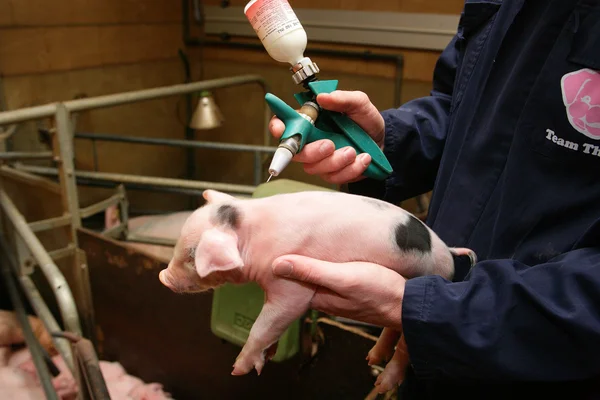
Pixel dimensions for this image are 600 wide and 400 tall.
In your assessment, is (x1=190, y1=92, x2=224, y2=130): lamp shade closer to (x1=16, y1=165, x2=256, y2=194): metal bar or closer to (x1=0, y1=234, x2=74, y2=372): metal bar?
(x1=16, y1=165, x2=256, y2=194): metal bar

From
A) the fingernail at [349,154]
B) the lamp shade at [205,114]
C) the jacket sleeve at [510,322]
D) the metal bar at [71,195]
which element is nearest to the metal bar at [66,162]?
the metal bar at [71,195]

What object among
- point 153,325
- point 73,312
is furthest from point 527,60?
point 153,325

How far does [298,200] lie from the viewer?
812 millimetres

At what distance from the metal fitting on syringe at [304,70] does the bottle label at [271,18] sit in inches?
2.3

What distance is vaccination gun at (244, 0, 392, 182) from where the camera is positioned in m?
0.73

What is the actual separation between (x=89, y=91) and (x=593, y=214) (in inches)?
114

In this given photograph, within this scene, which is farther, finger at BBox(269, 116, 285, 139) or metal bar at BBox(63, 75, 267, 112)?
metal bar at BBox(63, 75, 267, 112)

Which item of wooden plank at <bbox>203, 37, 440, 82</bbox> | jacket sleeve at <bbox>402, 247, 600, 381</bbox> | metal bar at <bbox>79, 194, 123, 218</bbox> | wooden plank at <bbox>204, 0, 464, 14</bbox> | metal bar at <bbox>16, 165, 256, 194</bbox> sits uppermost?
wooden plank at <bbox>204, 0, 464, 14</bbox>

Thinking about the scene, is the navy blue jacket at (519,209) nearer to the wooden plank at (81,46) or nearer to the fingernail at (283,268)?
the fingernail at (283,268)

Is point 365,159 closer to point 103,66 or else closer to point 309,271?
point 309,271

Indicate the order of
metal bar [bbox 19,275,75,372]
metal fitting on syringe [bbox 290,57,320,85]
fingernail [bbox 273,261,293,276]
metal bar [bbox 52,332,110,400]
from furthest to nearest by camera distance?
metal bar [bbox 19,275,75,372] < metal bar [bbox 52,332,110,400] < metal fitting on syringe [bbox 290,57,320,85] < fingernail [bbox 273,261,293,276]

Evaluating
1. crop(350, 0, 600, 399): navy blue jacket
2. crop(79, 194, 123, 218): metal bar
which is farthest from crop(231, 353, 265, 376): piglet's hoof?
crop(79, 194, 123, 218): metal bar

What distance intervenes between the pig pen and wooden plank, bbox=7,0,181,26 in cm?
93

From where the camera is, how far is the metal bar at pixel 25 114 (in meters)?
1.46
